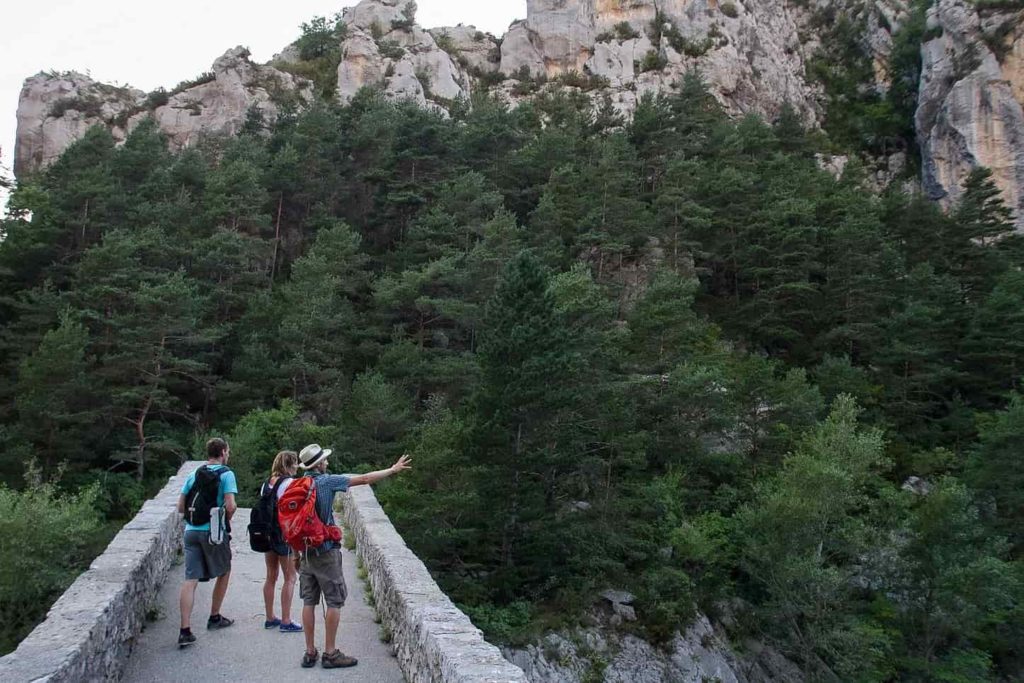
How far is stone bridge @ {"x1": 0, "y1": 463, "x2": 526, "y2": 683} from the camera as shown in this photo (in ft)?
16.0

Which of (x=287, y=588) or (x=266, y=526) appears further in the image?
(x=287, y=588)

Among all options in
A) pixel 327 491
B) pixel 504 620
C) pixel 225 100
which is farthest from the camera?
pixel 225 100

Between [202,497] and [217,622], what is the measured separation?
1.50 meters

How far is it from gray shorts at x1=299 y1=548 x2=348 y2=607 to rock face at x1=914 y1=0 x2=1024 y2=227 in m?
53.9

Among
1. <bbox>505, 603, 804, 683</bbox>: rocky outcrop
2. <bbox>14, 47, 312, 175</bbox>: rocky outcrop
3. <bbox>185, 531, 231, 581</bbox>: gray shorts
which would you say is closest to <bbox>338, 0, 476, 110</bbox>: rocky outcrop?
<bbox>14, 47, 312, 175</bbox>: rocky outcrop

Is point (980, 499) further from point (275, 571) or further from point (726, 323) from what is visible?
point (275, 571)

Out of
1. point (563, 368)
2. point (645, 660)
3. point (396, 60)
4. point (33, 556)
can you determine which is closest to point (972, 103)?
point (396, 60)

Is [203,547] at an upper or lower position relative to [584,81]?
lower

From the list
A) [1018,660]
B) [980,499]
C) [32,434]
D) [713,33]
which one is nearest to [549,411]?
[32,434]

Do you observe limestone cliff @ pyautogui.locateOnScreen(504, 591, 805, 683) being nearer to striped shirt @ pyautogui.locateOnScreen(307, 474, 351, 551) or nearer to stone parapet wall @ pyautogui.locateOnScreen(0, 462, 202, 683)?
stone parapet wall @ pyautogui.locateOnScreen(0, 462, 202, 683)

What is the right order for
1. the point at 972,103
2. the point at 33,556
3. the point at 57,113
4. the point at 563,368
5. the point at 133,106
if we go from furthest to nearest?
1. the point at 133,106
2. the point at 57,113
3. the point at 972,103
4. the point at 563,368
5. the point at 33,556

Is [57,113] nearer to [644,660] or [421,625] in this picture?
[644,660]

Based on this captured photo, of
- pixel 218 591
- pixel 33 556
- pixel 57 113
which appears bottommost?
pixel 33 556

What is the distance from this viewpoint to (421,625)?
5820 mm
